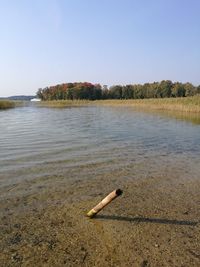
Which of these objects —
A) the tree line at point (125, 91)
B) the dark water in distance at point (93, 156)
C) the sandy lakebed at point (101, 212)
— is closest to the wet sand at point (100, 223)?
the sandy lakebed at point (101, 212)

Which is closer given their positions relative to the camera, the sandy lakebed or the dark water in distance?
the sandy lakebed

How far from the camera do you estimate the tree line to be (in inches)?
4412

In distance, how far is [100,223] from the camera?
6.68 meters

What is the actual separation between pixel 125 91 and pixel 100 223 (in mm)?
122706

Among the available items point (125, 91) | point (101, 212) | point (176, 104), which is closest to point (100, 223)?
point (101, 212)

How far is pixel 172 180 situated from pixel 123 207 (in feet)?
9.76

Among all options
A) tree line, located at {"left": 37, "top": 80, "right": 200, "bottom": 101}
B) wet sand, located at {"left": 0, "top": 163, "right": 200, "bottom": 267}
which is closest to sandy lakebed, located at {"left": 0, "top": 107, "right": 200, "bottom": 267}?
wet sand, located at {"left": 0, "top": 163, "right": 200, "bottom": 267}

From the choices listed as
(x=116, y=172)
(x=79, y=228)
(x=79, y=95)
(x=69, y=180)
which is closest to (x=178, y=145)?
(x=116, y=172)

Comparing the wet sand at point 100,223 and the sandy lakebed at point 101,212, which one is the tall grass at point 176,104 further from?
the wet sand at point 100,223

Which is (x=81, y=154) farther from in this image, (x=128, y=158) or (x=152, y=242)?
(x=152, y=242)

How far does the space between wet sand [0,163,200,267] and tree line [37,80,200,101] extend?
10234cm

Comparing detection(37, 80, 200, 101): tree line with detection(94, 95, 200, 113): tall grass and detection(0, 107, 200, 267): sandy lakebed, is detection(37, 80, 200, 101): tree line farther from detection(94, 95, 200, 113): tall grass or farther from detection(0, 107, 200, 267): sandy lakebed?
detection(0, 107, 200, 267): sandy lakebed

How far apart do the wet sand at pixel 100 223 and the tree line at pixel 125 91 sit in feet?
336

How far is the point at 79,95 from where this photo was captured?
129 m
